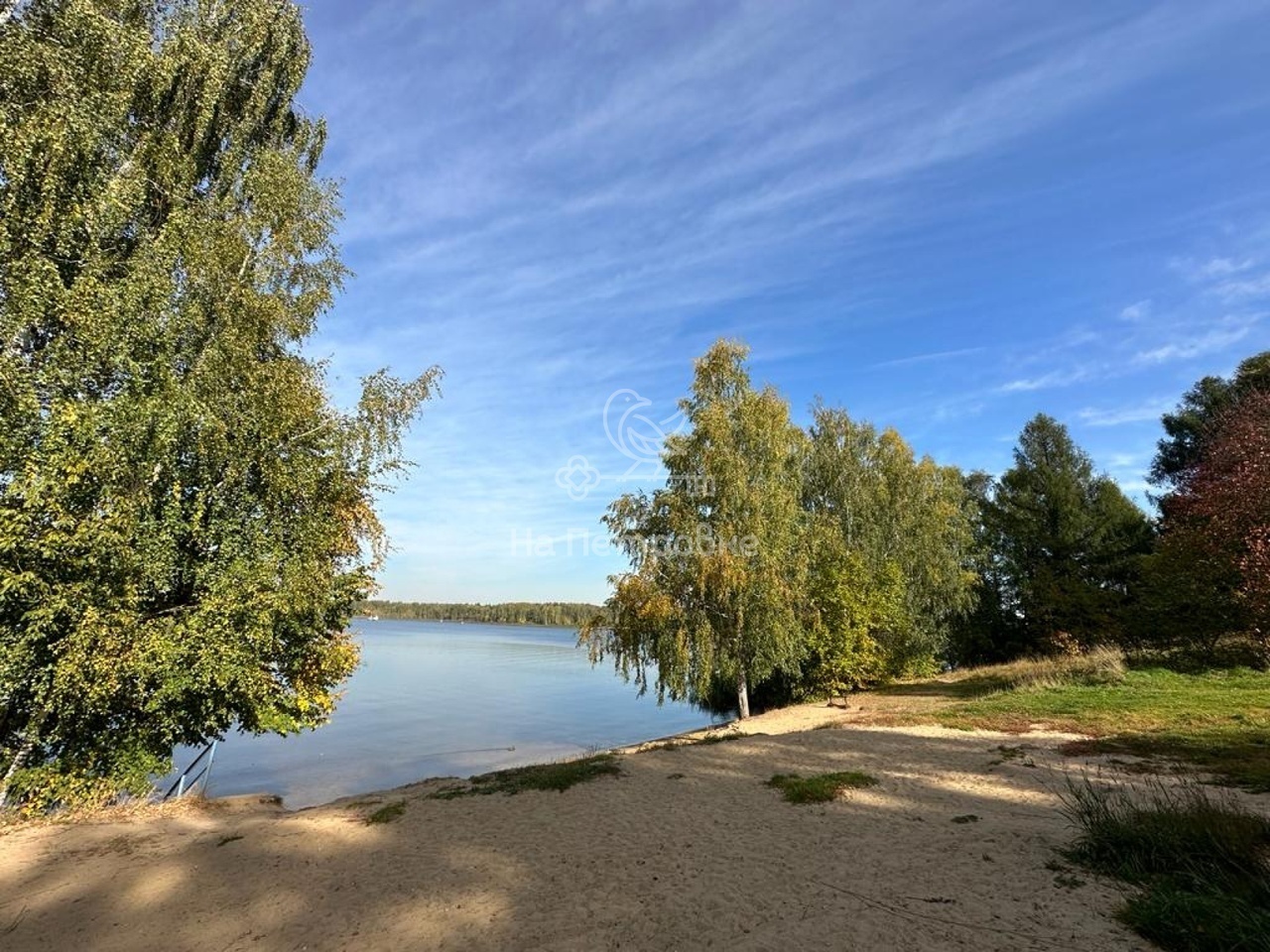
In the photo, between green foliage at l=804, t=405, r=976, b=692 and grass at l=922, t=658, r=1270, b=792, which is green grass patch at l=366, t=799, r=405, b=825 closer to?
grass at l=922, t=658, r=1270, b=792

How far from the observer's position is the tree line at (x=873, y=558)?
19.3 metres

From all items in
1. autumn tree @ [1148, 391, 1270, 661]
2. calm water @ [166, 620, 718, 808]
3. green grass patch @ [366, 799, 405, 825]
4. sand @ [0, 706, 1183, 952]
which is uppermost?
autumn tree @ [1148, 391, 1270, 661]

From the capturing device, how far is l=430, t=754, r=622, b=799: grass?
36.0 feet

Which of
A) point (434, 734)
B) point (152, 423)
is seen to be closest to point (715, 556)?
point (434, 734)

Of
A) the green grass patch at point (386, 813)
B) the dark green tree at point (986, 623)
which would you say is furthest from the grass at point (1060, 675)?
the green grass patch at point (386, 813)

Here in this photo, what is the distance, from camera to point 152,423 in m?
10.7

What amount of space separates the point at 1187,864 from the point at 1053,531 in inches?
1494

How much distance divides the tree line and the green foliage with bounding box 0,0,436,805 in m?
10.7

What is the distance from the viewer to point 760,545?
21.6 m

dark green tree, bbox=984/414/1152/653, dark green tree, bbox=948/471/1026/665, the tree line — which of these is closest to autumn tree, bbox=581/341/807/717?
the tree line

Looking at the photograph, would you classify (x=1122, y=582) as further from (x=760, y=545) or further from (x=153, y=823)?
(x=153, y=823)

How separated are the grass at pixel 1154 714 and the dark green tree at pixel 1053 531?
13462 mm

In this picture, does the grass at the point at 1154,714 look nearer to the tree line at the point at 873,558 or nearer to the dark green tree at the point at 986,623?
the tree line at the point at 873,558

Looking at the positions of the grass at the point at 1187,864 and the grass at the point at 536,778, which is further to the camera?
the grass at the point at 536,778
